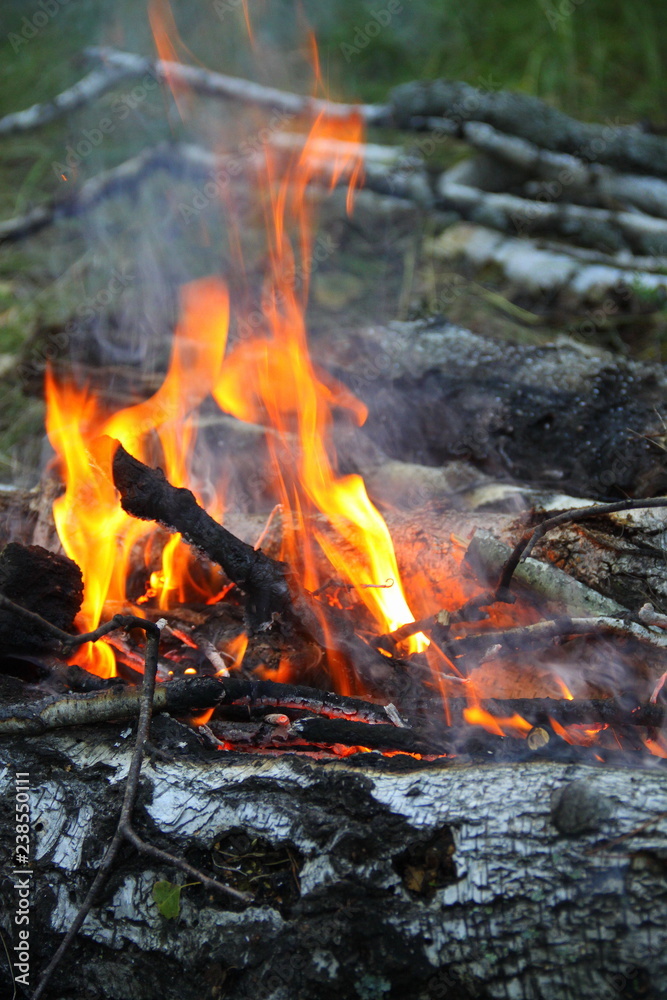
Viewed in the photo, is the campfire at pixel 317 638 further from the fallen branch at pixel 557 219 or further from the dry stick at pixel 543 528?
the fallen branch at pixel 557 219

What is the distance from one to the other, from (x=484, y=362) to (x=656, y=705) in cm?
199

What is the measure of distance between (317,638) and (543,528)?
2.71 ft

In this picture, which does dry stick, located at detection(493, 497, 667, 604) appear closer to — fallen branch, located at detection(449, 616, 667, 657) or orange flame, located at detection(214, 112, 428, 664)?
fallen branch, located at detection(449, 616, 667, 657)

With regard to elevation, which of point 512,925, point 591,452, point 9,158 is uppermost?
point 9,158

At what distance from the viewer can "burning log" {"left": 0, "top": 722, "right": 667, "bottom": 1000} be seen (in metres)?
1.50

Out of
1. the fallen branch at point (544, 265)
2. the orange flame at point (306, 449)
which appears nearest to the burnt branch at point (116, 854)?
the orange flame at point (306, 449)

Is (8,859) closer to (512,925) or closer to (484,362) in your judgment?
(512,925)

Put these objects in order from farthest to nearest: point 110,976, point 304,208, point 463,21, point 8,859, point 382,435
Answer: point 463,21 → point 304,208 → point 382,435 → point 8,859 → point 110,976

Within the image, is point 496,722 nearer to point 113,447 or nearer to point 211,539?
point 211,539

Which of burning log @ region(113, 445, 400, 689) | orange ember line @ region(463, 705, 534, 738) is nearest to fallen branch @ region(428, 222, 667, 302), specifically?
burning log @ region(113, 445, 400, 689)

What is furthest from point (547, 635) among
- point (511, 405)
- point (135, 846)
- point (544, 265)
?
point (544, 265)

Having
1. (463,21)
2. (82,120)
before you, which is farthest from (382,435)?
(463,21)

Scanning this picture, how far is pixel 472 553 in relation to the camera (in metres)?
2.63

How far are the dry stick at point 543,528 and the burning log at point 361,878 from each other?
2.39 feet
